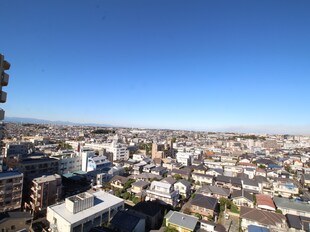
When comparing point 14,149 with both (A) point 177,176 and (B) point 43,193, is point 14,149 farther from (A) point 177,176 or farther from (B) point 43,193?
(A) point 177,176

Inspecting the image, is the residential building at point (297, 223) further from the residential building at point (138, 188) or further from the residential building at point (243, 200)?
the residential building at point (138, 188)

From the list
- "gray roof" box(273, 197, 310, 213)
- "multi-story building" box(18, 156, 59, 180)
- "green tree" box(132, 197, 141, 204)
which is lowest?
"green tree" box(132, 197, 141, 204)

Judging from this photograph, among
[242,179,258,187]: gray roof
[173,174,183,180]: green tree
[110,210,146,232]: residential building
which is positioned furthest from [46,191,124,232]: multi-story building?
[242,179,258,187]: gray roof

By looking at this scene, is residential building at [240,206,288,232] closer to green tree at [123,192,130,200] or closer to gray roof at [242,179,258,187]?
gray roof at [242,179,258,187]

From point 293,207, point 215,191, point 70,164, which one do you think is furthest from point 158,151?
point 293,207

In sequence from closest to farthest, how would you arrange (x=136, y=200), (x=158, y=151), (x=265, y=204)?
(x=265, y=204) < (x=136, y=200) < (x=158, y=151)

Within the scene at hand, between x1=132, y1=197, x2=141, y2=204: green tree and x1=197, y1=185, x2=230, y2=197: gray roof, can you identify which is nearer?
x1=132, y1=197, x2=141, y2=204: green tree

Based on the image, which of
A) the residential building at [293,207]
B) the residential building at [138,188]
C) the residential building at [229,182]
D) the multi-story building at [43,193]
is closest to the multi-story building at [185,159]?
the residential building at [229,182]
